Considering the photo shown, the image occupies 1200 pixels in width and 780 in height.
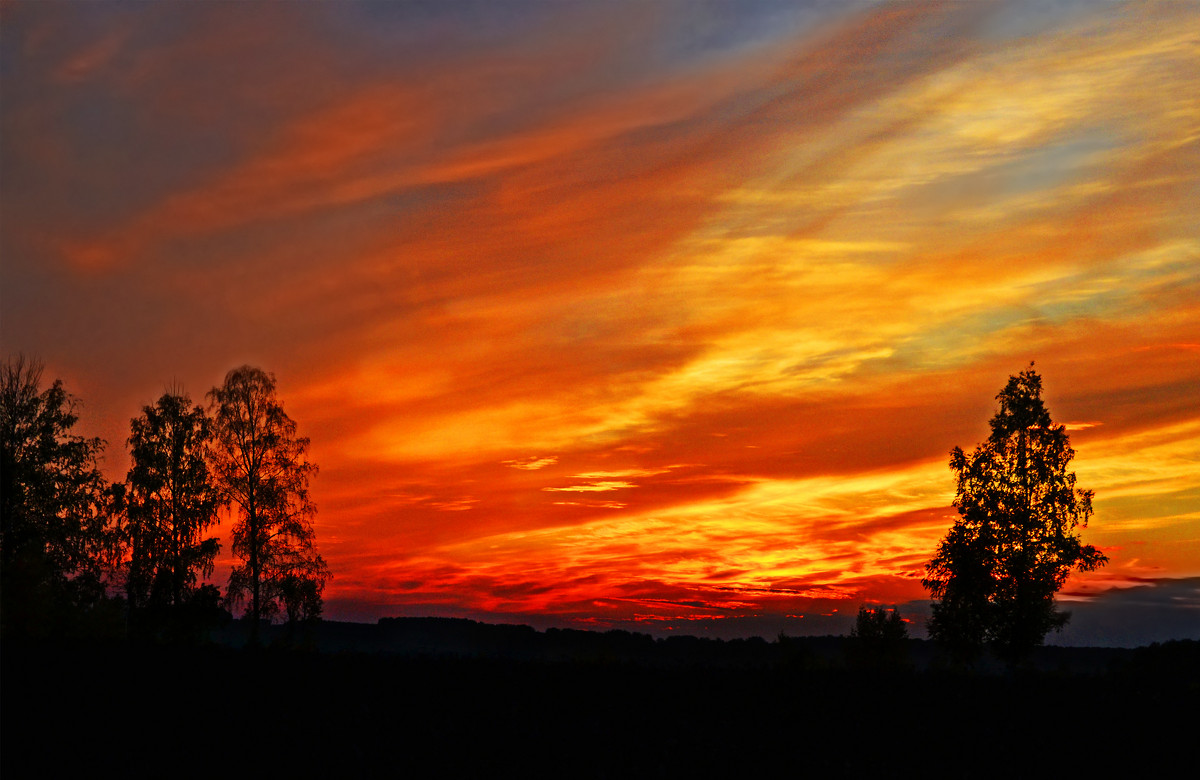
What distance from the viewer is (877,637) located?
61.7m

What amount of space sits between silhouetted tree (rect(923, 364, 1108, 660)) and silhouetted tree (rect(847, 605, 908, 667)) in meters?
11.7

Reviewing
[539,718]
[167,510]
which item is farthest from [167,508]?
[539,718]

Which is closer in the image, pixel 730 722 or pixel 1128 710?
pixel 730 722

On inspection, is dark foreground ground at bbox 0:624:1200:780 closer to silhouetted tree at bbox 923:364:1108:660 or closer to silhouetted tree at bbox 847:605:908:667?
silhouetted tree at bbox 923:364:1108:660

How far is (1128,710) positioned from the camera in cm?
2720

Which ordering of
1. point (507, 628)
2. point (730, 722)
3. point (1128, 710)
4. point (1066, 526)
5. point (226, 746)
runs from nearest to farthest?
point (226, 746)
point (730, 722)
point (1128, 710)
point (1066, 526)
point (507, 628)

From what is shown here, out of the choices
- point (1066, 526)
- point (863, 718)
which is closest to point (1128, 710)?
point (863, 718)

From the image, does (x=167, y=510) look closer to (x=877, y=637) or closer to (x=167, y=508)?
(x=167, y=508)

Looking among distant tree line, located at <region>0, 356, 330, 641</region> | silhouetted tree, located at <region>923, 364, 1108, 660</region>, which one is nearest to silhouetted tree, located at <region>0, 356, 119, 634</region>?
distant tree line, located at <region>0, 356, 330, 641</region>

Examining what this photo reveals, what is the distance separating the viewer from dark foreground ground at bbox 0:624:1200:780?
22.4 meters

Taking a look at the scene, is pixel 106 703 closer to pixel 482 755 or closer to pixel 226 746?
pixel 226 746

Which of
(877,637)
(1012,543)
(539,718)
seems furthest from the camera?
(877,637)

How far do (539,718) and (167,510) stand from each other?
1183 inches

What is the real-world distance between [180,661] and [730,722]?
563 inches
